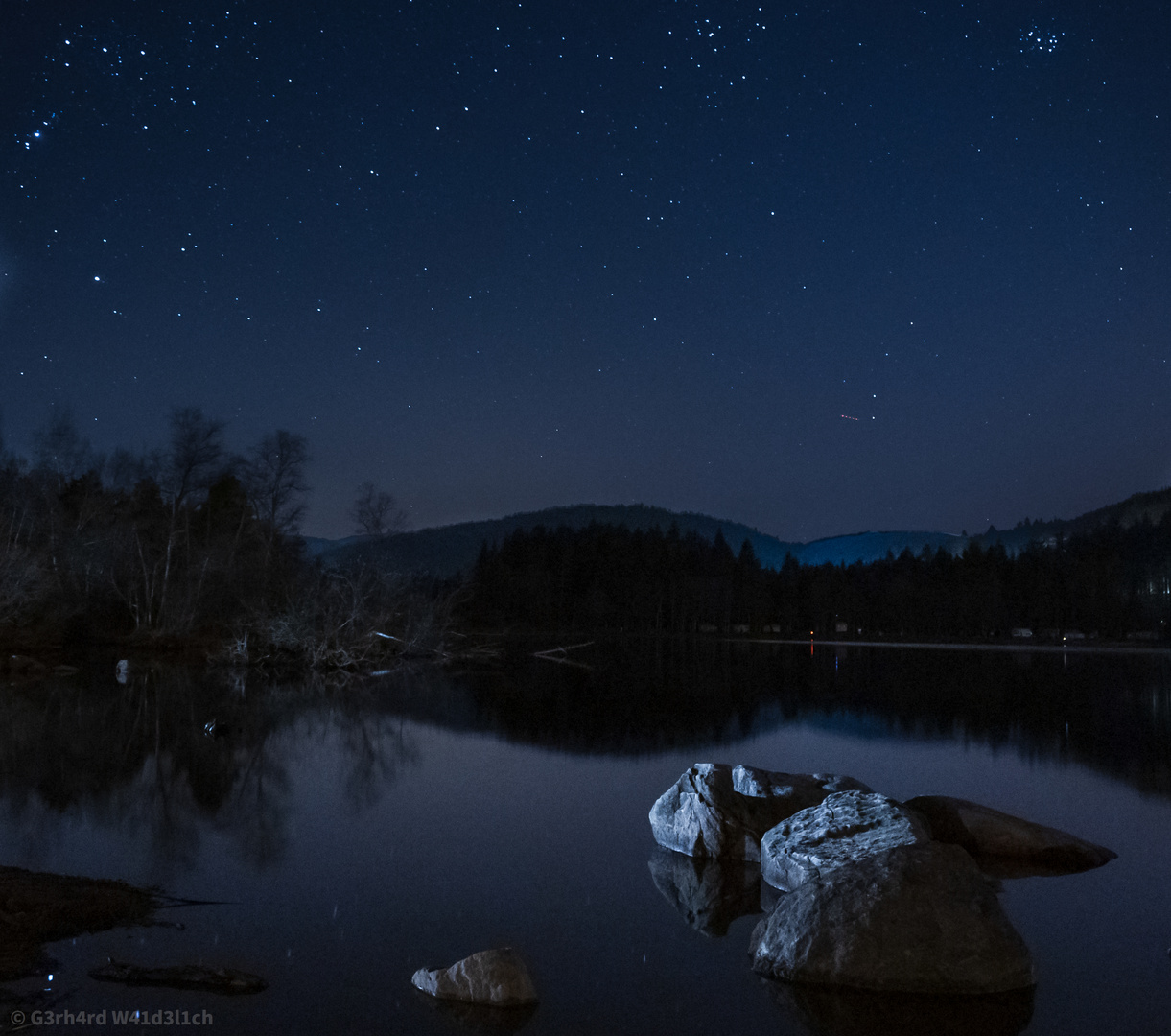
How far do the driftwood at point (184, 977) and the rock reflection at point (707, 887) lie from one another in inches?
138

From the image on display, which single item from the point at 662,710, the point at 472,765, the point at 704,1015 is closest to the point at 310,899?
the point at 704,1015

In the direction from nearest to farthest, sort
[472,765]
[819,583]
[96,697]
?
[472,765] → [96,697] → [819,583]

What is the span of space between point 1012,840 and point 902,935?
4.26m

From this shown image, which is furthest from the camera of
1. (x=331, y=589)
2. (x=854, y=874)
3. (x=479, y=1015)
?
(x=331, y=589)

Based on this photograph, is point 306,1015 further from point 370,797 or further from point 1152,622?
point 1152,622

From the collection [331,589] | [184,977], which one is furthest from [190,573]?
[184,977]

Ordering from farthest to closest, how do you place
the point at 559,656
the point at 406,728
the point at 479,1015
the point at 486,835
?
the point at 559,656
the point at 406,728
the point at 486,835
the point at 479,1015

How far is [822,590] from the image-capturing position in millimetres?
112500

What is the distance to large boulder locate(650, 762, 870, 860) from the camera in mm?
9172

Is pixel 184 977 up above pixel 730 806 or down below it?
below

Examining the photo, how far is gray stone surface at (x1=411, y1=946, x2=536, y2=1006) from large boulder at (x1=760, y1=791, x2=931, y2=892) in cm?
291

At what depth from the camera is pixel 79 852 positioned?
8.60m

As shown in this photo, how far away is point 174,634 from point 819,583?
284 ft

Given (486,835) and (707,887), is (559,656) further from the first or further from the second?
(707,887)
